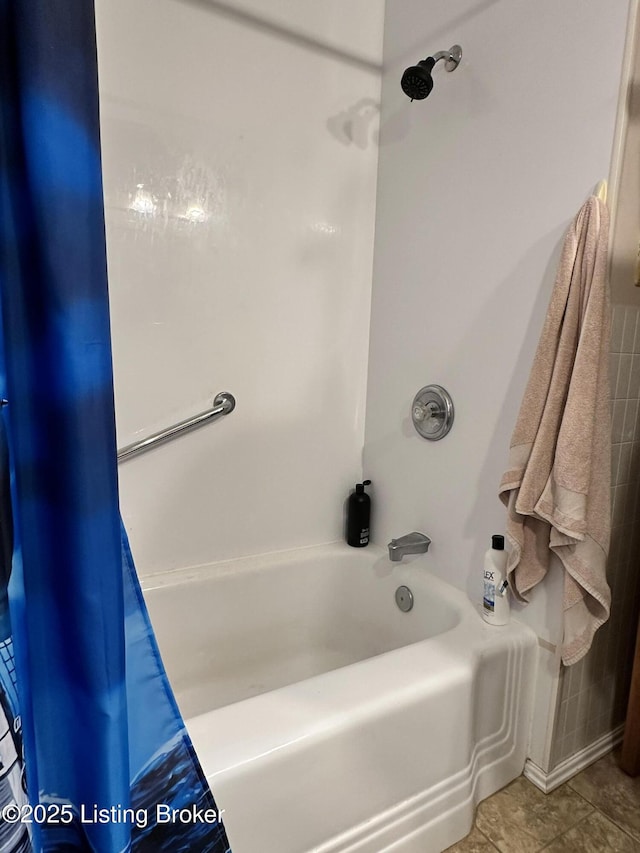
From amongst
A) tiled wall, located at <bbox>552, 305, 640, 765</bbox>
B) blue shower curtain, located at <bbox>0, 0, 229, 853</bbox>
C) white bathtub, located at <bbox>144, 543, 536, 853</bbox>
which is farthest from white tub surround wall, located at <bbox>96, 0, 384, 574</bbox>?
blue shower curtain, located at <bbox>0, 0, 229, 853</bbox>

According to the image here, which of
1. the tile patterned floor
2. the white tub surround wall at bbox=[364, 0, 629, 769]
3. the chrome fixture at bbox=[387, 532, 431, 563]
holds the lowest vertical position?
the tile patterned floor

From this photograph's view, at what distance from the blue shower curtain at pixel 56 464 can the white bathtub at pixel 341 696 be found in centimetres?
34

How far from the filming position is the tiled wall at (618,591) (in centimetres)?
118

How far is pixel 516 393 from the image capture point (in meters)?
1.26

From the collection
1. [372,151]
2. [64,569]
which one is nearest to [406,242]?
[372,151]

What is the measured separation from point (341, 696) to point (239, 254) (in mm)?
1165

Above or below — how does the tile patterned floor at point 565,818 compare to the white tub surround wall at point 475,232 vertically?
below

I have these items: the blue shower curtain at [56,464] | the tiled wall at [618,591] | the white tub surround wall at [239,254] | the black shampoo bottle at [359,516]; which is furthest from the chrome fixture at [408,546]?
the blue shower curtain at [56,464]

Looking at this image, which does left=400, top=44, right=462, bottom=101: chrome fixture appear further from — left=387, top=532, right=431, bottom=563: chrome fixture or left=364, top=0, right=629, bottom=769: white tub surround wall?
left=387, top=532, right=431, bottom=563: chrome fixture

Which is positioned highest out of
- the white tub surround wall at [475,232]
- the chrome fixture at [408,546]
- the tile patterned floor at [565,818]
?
the white tub surround wall at [475,232]

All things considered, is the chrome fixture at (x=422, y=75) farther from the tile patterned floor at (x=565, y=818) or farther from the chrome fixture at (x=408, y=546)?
the tile patterned floor at (x=565, y=818)

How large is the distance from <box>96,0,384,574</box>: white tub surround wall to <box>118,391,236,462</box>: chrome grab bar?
0.09 ft

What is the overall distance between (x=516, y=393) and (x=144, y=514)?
3.42 feet

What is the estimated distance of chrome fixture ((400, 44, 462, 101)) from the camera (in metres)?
1.25
